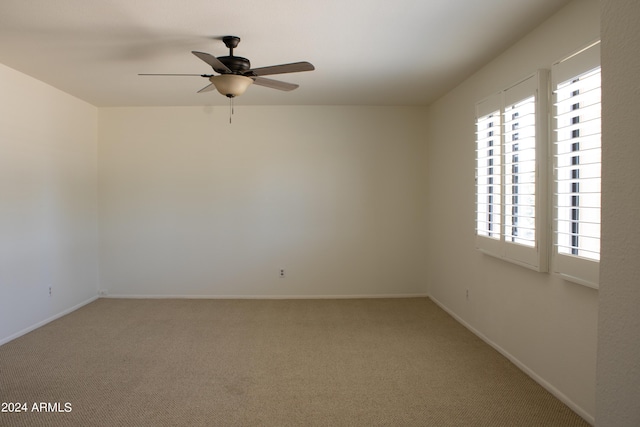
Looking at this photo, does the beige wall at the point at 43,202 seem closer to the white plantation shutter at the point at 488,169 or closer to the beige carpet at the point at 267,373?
the beige carpet at the point at 267,373

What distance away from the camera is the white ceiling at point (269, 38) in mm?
2549

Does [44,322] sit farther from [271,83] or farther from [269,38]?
[269,38]

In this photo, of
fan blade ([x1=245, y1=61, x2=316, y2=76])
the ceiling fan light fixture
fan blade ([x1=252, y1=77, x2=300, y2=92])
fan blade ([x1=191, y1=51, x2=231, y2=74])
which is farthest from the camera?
fan blade ([x1=252, y1=77, x2=300, y2=92])

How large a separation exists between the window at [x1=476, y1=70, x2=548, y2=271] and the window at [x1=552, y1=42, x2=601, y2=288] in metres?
0.17

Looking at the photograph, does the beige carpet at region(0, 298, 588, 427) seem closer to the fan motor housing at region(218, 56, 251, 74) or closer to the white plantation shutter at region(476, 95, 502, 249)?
the white plantation shutter at region(476, 95, 502, 249)

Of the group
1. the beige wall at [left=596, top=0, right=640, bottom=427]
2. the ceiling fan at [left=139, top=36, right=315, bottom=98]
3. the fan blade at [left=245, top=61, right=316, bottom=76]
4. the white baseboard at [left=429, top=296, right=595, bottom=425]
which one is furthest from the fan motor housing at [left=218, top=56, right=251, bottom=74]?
the white baseboard at [left=429, top=296, right=595, bottom=425]

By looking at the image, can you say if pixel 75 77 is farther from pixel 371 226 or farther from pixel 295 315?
pixel 371 226

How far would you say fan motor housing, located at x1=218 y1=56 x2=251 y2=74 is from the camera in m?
2.92

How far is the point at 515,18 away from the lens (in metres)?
2.70

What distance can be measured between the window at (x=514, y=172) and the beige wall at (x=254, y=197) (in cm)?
171

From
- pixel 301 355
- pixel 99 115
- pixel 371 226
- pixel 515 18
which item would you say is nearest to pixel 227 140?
pixel 99 115

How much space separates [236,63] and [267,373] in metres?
2.38

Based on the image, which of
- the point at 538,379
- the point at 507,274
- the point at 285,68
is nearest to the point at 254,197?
the point at 285,68

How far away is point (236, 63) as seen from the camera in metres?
2.95
